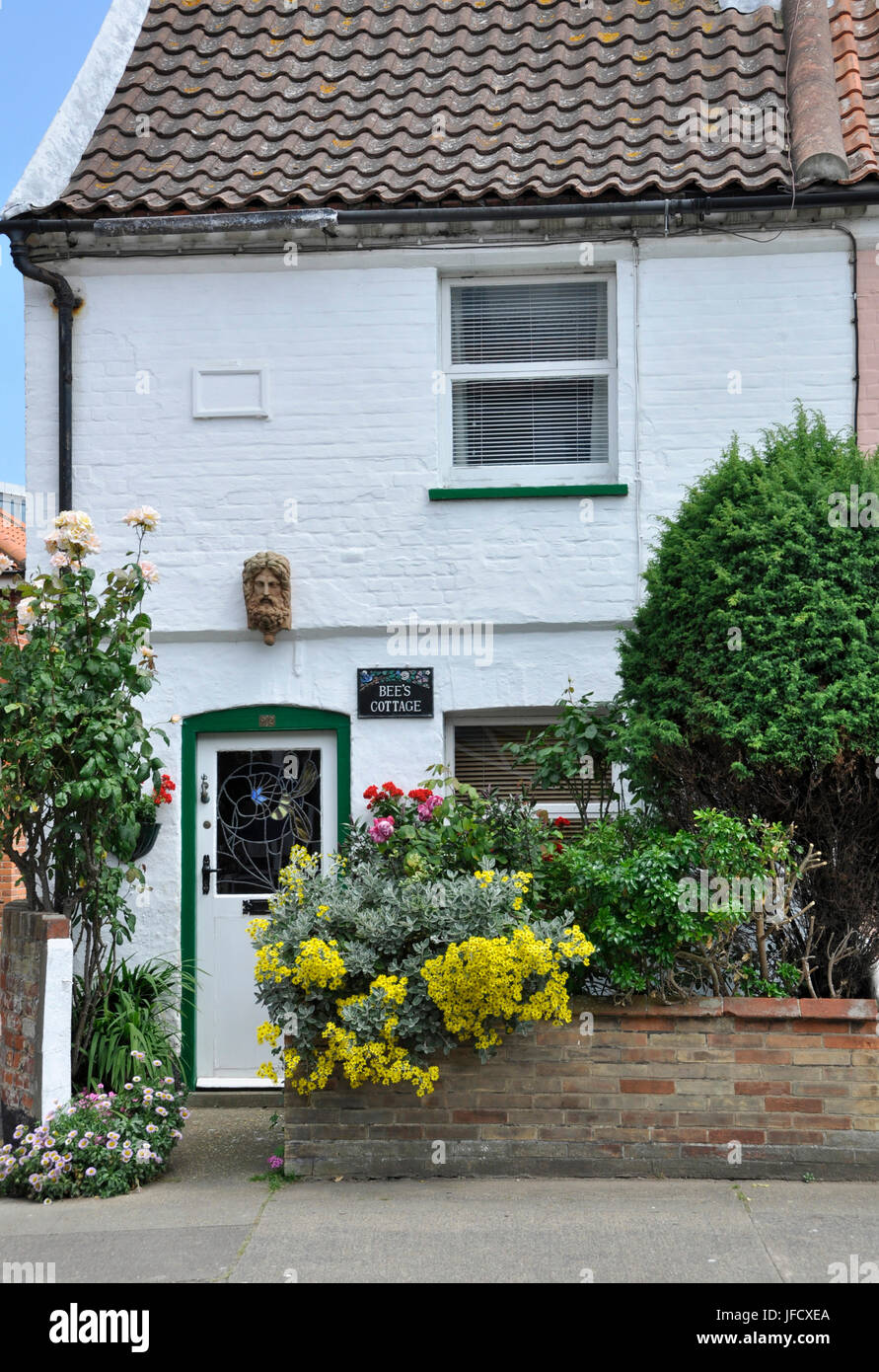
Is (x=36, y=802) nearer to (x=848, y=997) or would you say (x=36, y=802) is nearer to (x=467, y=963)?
(x=467, y=963)

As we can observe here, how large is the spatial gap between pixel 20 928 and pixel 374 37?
22.5 ft

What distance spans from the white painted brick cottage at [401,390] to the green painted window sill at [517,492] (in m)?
0.02

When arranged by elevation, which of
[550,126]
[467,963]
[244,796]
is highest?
[550,126]

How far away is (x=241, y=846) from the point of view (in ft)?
29.4

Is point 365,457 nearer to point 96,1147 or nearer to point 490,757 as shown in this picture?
point 490,757

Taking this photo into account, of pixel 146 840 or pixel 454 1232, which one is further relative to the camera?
pixel 146 840

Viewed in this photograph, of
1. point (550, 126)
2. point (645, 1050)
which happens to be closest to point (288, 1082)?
point (645, 1050)

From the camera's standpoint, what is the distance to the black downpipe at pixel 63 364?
9.01 m

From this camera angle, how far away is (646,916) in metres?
6.50

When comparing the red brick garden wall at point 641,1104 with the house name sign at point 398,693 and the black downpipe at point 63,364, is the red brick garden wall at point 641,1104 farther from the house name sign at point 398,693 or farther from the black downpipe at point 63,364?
the black downpipe at point 63,364

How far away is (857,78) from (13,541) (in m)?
7.82

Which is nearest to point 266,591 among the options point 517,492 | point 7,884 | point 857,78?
point 517,492

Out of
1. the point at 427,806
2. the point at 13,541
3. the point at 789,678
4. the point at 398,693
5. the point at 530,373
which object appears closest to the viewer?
the point at 789,678

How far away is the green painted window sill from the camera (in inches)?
346
